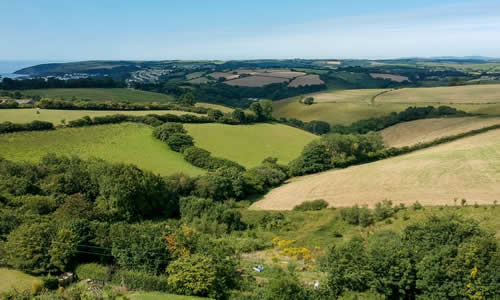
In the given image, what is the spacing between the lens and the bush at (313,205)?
1438 inches

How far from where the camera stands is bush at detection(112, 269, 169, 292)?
787 inches

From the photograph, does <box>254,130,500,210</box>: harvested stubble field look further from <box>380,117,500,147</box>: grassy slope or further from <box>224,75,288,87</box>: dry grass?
<box>224,75,288,87</box>: dry grass

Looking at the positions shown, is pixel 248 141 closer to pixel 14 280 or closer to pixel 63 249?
pixel 63 249

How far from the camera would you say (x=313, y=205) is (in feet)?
120

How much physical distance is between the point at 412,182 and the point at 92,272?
109 ft

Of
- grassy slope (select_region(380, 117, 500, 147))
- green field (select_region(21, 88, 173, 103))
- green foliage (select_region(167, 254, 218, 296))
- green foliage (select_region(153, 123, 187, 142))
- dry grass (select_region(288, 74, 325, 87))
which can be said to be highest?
dry grass (select_region(288, 74, 325, 87))

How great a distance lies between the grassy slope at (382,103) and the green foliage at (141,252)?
7650cm

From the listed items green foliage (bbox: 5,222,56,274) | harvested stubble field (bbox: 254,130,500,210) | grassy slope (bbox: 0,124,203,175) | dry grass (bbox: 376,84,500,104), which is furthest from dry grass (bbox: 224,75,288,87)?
green foliage (bbox: 5,222,56,274)

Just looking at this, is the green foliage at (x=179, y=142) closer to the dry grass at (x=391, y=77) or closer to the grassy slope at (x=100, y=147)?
the grassy slope at (x=100, y=147)

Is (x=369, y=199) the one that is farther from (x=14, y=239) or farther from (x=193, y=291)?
(x=14, y=239)

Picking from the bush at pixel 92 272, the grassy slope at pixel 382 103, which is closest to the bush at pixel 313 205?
the bush at pixel 92 272

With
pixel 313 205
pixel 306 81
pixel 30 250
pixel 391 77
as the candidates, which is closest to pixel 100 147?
pixel 30 250

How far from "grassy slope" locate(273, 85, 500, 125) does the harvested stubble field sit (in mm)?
44212

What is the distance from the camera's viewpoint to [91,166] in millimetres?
38375
